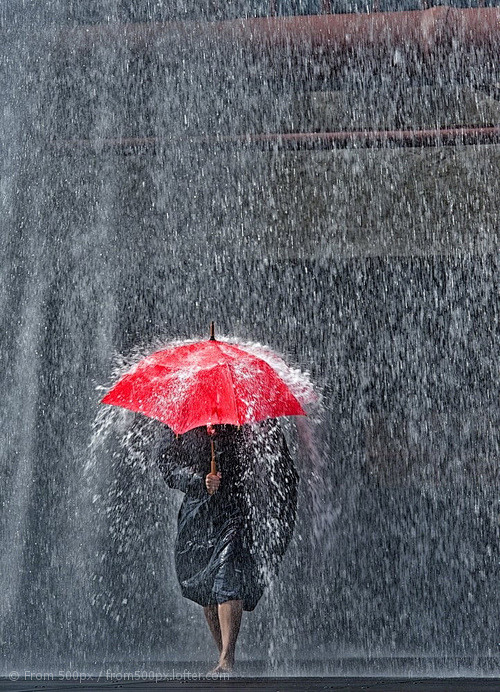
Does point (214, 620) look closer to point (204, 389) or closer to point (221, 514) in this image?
point (221, 514)

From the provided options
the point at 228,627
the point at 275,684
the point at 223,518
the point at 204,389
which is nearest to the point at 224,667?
the point at 228,627

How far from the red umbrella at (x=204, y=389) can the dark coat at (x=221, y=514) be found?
0.23 meters

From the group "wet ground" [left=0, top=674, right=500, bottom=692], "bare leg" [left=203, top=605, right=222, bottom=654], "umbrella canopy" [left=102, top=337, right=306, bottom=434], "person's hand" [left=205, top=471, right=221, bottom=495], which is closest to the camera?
"wet ground" [left=0, top=674, right=500, bottom=692]

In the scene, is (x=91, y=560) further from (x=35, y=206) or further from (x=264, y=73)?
(x=264, y=73)

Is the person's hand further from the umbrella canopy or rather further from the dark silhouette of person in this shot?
the umbrella canopy

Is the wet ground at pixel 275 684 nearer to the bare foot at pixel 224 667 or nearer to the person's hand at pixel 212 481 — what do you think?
the bare foot at pixel 224 667

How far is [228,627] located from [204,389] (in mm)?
1093

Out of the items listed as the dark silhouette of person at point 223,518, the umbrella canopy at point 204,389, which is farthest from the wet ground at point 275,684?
the umbrella canopy at point 204,389

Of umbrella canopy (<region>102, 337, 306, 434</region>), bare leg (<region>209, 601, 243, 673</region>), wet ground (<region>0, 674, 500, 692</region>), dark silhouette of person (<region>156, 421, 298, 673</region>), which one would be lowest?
wet ground (<region>0, 674, 500, 692</region>)

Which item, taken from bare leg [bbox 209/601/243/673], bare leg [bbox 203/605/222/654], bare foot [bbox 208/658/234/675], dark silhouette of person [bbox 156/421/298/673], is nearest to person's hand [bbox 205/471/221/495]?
dark silhouette of person [bbox 156/421/298/673]

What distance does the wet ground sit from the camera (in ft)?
13.0

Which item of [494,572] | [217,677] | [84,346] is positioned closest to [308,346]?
[84,346]

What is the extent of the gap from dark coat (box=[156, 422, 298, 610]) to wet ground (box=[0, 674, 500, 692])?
0.42 metres

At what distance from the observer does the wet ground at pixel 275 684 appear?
3955 millimetres
